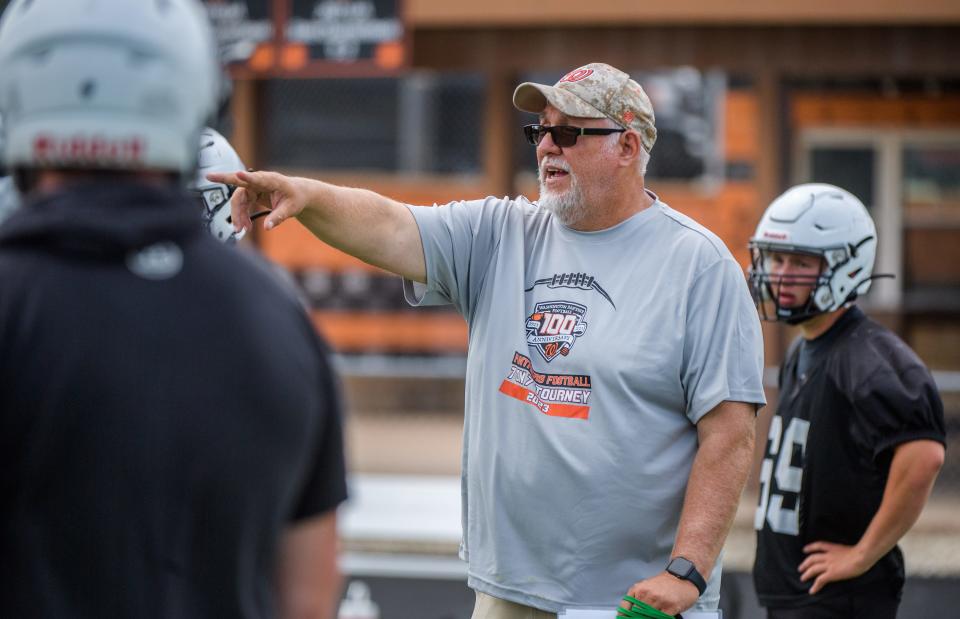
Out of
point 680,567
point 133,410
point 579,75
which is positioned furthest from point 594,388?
point 133,410

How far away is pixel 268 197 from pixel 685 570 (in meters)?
1.39

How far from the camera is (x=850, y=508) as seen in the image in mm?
3740

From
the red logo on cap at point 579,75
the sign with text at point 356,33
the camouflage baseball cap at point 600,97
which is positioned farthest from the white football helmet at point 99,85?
the sign with text at point 356,33

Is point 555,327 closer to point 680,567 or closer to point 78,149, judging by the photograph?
point 680,567

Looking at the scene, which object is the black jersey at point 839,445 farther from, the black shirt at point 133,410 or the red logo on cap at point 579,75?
the black shirt at point 133,410

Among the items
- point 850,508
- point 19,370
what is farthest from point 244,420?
point 850,508

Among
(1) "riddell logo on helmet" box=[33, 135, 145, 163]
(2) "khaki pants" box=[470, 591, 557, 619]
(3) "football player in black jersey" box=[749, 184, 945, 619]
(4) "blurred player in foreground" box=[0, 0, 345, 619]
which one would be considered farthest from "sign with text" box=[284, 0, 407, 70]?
(1) "riddell logo on helmet" box=[33, 135, 145, 163]

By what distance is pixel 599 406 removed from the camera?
3.16m

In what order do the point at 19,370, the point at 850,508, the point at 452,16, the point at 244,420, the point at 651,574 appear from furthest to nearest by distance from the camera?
the point at 452,16
the point at 850,508
the point at 651,574
the point at 244,420
the point at 19,370

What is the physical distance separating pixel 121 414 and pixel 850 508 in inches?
109

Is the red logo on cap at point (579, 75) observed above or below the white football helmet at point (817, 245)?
above

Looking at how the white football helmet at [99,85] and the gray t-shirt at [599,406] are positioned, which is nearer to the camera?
the white football helmet at [99,85]

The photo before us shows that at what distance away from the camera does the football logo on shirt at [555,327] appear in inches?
127

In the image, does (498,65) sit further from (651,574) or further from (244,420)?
(244,420)
